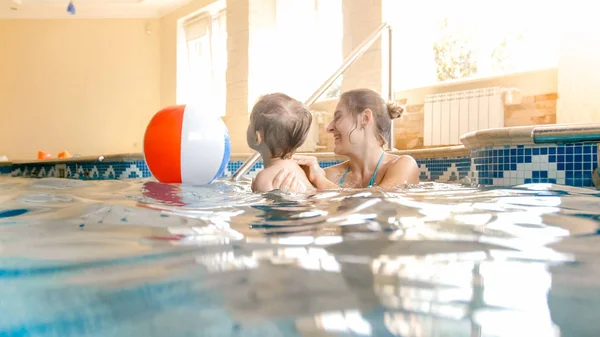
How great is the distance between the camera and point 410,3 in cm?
778

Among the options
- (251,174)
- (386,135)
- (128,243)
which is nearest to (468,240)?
(128,243)

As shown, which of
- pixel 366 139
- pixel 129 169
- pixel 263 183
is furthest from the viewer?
pixel 129 169

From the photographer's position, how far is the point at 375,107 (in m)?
3.23

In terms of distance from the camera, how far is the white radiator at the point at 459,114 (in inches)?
261

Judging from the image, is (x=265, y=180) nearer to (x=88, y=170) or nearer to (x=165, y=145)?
(x=165, y=145)

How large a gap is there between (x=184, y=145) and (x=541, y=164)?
2.23m

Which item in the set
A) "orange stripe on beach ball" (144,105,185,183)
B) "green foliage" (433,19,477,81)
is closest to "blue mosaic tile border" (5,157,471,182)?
"orange stripe on beach ball" (144,105,185,183)

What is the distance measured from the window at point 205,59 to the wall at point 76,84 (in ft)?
3.98

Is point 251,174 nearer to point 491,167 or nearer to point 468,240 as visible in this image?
point 491,167

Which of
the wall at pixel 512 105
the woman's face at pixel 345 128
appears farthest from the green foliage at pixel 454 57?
the woman's face at pixel 345 128

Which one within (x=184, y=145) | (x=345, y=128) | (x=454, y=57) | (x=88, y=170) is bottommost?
(x=88, y=170)

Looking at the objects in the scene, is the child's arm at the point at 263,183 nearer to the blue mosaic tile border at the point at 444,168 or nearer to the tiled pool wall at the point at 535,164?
the tiled pool wall at the point at 535,164

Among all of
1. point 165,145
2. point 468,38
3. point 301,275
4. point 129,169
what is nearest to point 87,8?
point 129,169

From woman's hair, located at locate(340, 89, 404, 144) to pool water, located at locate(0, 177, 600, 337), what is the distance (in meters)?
1.77
